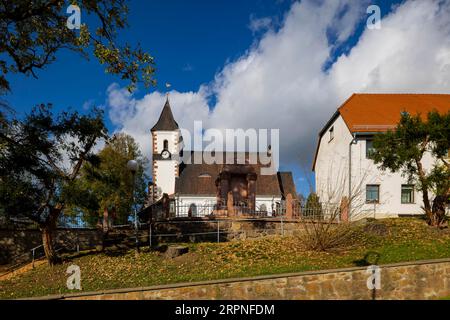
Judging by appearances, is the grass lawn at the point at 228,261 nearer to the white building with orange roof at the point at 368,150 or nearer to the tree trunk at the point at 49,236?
the tree trunk at the point at 49,236

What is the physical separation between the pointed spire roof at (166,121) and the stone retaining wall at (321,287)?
37122mm

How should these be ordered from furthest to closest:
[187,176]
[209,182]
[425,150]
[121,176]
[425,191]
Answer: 1. [187,176]
2. [209,182]
3. [121,176]
4. [425,150]
5. [425,191]

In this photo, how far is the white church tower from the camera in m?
40.4

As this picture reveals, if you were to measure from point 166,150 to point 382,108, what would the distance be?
26.5m

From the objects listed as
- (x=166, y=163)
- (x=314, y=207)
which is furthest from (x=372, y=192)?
(x=166, y=163)

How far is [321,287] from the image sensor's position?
28.4 ft

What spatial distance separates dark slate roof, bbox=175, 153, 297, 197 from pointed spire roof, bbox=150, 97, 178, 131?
6792mm

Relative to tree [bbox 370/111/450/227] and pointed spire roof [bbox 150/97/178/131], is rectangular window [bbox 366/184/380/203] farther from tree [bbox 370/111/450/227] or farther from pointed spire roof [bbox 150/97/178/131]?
pointed spire roof [bbox 150/97/178/131]

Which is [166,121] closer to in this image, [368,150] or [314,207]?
[368,150]

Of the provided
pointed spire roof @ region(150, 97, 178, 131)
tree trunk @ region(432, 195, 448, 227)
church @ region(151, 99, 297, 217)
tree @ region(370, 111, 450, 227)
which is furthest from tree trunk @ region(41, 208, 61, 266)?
pointed spire roof @ region(150, 97, 178, 131)

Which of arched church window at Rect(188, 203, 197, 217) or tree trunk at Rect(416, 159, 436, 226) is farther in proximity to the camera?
arched church window at Rect(188, 203, 197, 217)

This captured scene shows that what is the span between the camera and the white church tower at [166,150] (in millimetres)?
40406

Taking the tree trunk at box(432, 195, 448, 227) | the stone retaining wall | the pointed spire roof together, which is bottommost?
the stone retaining wall
